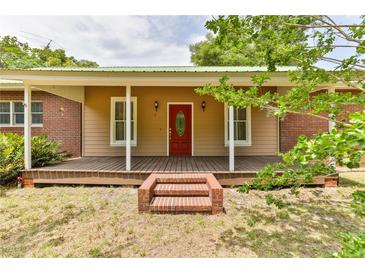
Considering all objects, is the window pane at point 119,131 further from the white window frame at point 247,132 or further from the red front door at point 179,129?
the white window frame at point 247,132

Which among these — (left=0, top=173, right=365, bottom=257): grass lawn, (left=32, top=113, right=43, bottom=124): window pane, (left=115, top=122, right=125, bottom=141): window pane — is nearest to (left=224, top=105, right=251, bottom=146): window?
(left=0, top=173, right=365, bottom=257): grass lawn

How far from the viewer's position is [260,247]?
293 cm

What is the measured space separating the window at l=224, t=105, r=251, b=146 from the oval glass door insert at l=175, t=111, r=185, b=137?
5.54 ft

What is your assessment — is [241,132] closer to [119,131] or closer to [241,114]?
[241,114]

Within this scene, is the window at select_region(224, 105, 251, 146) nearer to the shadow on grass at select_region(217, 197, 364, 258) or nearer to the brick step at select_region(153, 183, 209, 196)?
the brick step at select_region(153, 183, 209, 196)

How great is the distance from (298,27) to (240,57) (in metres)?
18.9

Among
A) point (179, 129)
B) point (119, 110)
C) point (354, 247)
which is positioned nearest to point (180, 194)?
point (354, 247)

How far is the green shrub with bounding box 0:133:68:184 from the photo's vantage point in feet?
18.6

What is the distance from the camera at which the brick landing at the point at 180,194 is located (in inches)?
154

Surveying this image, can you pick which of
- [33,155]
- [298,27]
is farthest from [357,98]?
[33,155]

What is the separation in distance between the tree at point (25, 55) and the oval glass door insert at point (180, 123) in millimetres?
20894

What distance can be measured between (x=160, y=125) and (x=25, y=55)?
76.4ft

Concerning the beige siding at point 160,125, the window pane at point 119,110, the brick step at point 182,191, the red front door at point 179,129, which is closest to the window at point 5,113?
the beige siding at point 160,125

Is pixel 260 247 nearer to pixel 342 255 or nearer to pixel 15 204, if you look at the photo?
pixel 342 255
